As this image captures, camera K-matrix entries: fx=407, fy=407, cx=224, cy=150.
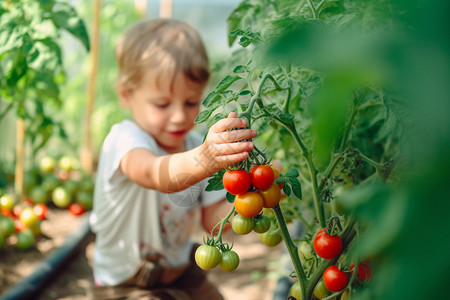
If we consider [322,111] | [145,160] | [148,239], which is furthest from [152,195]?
[322,111]

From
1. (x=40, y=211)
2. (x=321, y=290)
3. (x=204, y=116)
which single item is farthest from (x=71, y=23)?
(x=40, y=211)

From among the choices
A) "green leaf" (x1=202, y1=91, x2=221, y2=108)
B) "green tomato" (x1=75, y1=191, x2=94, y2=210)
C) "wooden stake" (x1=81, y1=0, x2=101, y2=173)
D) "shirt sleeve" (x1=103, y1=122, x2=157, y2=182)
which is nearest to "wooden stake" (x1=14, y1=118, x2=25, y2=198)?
"green tomato" (x1=75, y1=191, x2=94, y2=210)

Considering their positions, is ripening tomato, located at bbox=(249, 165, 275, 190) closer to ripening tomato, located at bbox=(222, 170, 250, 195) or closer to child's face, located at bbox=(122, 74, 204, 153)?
ripening tomato, located at bbox=(222, 170, 250, 195)

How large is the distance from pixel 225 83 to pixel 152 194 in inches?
34.2

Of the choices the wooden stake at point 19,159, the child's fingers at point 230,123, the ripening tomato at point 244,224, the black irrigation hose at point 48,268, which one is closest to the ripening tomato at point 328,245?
the ripening tomato at point 244,224

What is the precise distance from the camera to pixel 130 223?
54.9 inches

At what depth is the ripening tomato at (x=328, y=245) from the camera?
0.59m

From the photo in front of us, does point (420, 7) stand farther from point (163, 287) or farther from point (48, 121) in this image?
point (48, 121)

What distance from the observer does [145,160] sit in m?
1.02

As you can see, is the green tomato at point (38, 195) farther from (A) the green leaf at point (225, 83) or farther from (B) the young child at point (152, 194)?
(A) the green leaf at point (225, 83)

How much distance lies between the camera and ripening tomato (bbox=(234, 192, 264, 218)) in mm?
531

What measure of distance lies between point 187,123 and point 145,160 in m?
0.36

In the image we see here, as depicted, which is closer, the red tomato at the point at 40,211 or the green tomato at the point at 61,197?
the red tomato at the point at 40,211

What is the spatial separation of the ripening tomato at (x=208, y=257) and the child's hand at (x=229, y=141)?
0.12 meters
